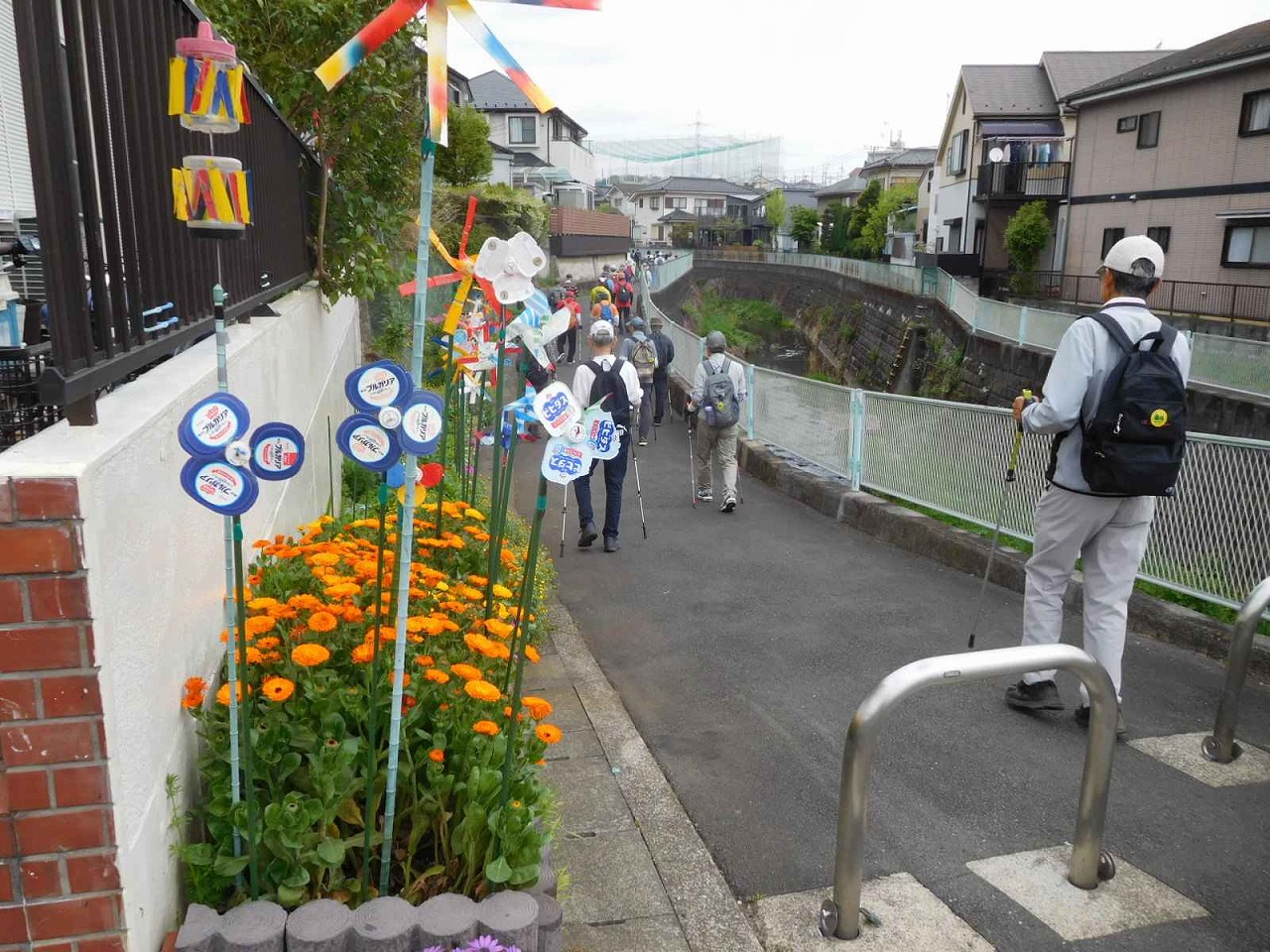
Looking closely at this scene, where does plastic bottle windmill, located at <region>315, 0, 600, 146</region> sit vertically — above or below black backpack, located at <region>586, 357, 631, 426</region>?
above

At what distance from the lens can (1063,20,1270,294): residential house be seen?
22.0 metres

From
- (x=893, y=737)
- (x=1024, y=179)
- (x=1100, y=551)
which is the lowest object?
(x=893, y=737)

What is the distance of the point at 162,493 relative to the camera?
2424 mm

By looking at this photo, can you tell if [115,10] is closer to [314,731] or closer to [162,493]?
[162,493]

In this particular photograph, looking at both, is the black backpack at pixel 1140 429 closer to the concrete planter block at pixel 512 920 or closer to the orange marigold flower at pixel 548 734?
the orange marigold flower at pixel 548 734

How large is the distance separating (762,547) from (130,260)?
628cm

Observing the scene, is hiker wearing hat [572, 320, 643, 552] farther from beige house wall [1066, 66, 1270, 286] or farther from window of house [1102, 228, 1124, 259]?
window of house [1102, 228, 1124, 259]

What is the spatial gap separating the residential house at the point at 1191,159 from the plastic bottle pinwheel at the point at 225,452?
74.5ft

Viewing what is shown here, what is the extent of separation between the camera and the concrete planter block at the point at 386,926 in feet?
7.59

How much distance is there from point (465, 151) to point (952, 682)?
2547 centimetres

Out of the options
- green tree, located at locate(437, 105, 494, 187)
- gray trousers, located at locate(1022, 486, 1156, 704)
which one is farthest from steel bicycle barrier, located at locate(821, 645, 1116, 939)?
green tree, located at locate(437, 105, 494, 187)

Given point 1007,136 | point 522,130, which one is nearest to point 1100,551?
point 1007,136

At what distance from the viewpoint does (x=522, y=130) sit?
199ft

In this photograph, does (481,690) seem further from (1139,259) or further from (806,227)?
(806,227)
